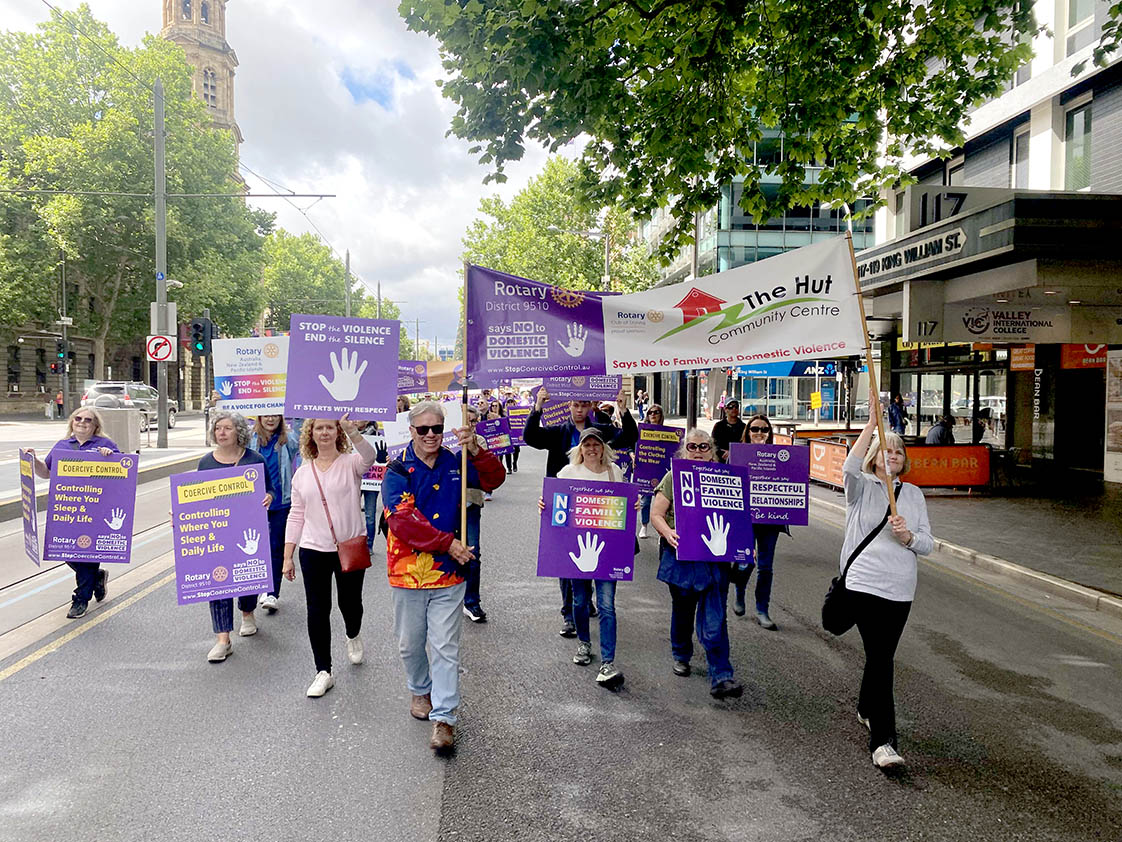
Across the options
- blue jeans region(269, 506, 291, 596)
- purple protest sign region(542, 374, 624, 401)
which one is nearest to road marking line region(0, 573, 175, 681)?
blue jeans region(269, 506, 291, 596)

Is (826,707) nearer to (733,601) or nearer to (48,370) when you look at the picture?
(733,601)

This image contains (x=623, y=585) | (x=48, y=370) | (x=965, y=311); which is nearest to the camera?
(x=623, y=585)

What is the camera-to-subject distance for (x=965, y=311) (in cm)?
1436

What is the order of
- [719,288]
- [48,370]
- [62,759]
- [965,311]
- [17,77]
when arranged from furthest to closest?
[48,370] → [17,77] → [965,311] → [719,288] → [62,759]

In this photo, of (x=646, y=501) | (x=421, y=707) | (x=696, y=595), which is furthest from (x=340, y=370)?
(x=646, y=501)

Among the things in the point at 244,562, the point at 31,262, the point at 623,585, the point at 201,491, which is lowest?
the point at 623,585

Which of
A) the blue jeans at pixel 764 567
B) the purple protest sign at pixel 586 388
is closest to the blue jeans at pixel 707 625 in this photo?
the blue jeans at pixel 764 567

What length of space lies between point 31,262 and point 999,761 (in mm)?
46940

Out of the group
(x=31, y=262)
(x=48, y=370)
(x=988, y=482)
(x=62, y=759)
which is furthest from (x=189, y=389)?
(x=62, y=759)

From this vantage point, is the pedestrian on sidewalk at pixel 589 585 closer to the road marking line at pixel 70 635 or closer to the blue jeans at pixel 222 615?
the blue jeans at pixel 222 615

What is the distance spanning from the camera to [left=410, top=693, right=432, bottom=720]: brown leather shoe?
454 cm

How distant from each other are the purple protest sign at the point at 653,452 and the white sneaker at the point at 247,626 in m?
4.91

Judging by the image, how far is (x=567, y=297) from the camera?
571 cm

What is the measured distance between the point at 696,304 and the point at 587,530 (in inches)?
68.5
